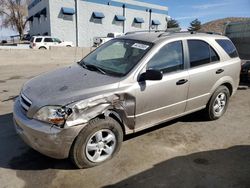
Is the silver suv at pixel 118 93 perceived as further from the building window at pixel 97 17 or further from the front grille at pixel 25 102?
the building window at pixel 97 17

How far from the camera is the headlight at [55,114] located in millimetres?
3248

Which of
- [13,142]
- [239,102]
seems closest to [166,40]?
[13,142]

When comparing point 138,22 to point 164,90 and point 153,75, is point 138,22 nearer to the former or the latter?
point 164,90

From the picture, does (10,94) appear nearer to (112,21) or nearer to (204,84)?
(204,84)

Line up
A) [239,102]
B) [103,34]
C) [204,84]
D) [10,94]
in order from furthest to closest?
[103,34], [10,94], [239,102], [204,84]

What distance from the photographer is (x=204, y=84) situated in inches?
189

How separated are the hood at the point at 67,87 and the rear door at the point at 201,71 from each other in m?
1.54

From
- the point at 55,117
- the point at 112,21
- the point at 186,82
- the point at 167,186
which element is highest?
the point at 112,21

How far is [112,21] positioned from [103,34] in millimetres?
2542

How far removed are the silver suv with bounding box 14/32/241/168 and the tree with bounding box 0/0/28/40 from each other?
45.0 m

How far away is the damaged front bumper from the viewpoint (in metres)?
3.24

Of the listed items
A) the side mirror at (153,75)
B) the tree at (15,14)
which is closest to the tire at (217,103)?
the side mirror at (153,75)

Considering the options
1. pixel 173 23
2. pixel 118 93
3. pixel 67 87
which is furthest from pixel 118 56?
pixel 173 23

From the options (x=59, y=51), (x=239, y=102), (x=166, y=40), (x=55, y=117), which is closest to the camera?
(x=55, y=117)
